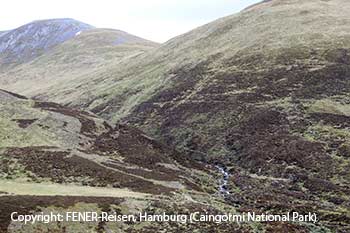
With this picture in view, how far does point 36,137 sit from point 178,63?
70.2 metres

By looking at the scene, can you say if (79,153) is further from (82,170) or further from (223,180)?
(223,180)

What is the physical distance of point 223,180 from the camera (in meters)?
64.2

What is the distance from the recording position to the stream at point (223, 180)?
57897 millimetres

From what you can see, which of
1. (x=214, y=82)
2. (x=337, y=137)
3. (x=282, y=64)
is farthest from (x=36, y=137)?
(x=282, y=64)

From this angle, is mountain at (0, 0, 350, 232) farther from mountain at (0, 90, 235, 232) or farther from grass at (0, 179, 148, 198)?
grass at (0, 179, 148, 198)

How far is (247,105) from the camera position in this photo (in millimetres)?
88250

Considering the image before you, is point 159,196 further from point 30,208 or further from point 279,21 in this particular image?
point 279,21

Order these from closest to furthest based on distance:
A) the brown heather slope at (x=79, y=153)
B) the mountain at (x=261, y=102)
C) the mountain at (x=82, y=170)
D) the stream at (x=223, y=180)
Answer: the mountain at (x=82, y=170)
the brown heather slope at (x=79, y=153)
the stream at (x=223, y=180)
the mountain at (x=261, y=102)

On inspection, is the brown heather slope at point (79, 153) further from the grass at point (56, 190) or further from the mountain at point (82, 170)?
the grass at point (56, 190)

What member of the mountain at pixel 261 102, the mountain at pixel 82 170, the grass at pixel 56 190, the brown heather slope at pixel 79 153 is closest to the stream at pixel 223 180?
the mountain at pixel 261 102

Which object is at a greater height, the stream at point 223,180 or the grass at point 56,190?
the grass at point 56,190

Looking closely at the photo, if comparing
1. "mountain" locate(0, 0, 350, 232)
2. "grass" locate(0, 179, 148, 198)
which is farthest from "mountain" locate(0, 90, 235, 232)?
"mountain" locate(0, 0, 350, 232)

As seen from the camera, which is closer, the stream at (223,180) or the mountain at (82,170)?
the mountain at (82,170)

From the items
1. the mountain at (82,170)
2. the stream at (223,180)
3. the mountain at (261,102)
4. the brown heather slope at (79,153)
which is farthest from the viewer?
the mountain at (261,102)
